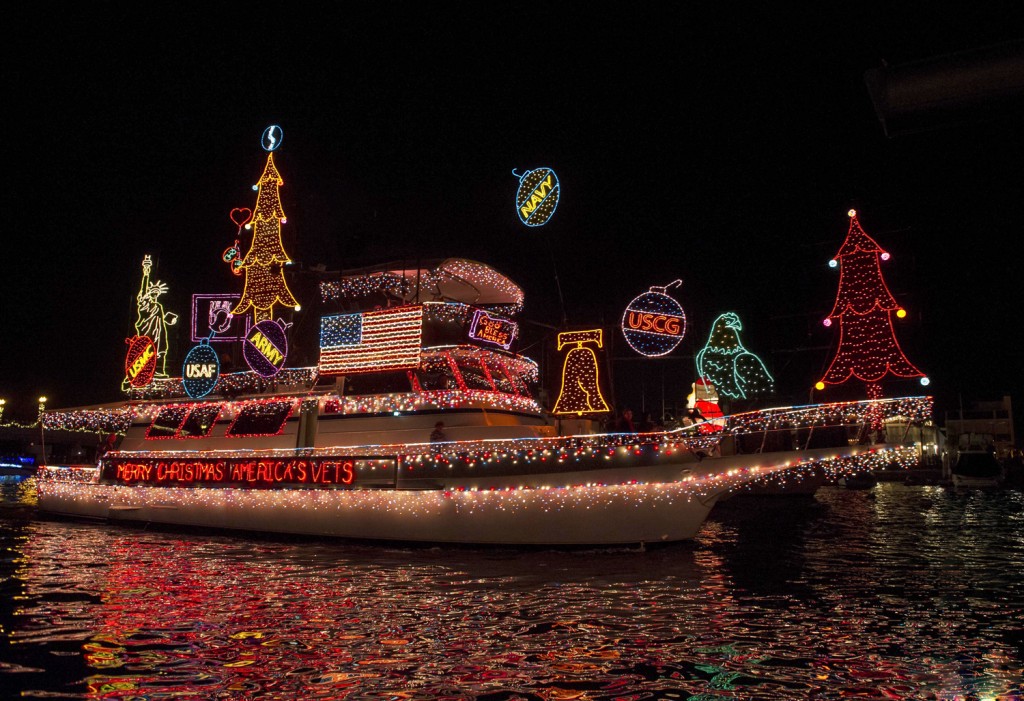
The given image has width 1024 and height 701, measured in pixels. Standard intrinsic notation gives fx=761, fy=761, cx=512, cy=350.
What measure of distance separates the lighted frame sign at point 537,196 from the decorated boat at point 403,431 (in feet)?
0.37

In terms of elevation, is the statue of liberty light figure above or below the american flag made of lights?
above

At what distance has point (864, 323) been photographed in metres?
27.8

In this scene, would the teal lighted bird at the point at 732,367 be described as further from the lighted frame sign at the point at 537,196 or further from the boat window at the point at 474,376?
the boat window at the point at 474,376

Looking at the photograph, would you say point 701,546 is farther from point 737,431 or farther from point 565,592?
point 565,592

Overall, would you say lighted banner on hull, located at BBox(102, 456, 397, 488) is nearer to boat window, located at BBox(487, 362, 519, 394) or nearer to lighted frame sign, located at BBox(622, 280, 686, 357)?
boat window, located at BBox(487, 362, 519, 394)

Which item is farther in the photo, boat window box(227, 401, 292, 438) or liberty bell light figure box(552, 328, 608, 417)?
boat window box(227, 401, 292, 438)

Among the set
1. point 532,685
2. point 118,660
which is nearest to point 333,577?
point 118,660

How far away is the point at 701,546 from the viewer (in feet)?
41.2

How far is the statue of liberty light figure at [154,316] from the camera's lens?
19.3 metres

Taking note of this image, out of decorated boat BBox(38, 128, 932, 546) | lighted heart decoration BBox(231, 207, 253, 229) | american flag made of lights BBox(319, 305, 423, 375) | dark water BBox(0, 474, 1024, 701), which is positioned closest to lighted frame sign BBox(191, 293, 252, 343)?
decorated boat BBox(38, 128, 932, 546)

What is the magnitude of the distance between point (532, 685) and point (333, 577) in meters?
5.06

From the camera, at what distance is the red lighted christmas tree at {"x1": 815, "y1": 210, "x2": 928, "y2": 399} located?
88.5ft

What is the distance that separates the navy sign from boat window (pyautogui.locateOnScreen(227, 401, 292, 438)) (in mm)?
1000

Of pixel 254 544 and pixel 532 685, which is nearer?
pixel 532 685
